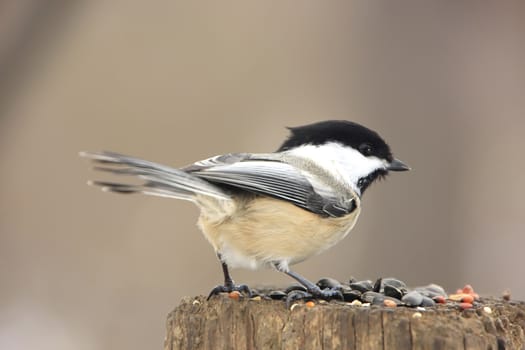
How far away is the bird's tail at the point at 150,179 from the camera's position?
6.26 ft

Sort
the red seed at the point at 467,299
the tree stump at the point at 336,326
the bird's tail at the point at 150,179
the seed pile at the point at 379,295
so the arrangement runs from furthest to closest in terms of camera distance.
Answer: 1. the red seed at the point at 467,299
2. the seed pile at the point at 379,295
3. the bird's tail at the point at 150,179
4. the tree stump at the point at 336,326

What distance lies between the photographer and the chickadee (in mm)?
2318

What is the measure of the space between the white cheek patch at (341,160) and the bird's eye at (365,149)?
2 cm

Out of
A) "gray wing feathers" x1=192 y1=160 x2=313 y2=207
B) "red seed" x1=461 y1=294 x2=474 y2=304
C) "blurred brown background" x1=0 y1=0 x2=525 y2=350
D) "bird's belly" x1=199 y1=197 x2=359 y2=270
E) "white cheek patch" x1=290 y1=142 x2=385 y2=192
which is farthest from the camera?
"blurred brown background" x1=0 y1=0 x2=525 y2=350

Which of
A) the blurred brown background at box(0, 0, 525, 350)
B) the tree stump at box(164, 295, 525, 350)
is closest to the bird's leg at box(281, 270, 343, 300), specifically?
the tree stump at box(164, 295, 525, 350)

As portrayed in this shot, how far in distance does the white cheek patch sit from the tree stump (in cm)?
82

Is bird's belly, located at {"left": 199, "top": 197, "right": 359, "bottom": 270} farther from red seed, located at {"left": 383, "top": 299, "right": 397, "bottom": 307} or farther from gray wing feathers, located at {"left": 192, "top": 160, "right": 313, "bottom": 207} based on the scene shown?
red seed, located at {"left": 383, "top": 299, "right": 397, "bottom": 307}

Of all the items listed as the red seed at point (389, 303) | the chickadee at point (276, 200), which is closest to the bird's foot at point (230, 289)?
the chickadee at point (276, 200)

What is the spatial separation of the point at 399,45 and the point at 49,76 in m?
2.22

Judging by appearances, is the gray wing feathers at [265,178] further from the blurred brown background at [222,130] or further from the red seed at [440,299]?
the blurred brown background at [222,130]

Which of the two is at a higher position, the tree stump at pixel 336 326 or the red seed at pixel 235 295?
the red seed at pixel 235 295

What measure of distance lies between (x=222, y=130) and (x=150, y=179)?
9.08 ft

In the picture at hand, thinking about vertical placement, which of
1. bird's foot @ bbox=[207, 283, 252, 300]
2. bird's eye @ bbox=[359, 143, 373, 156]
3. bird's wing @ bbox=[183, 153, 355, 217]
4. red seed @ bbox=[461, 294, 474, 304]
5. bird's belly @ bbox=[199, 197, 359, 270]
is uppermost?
bird's eye @ bbox=[359, 143, 373, 156]

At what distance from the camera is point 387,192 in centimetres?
416
